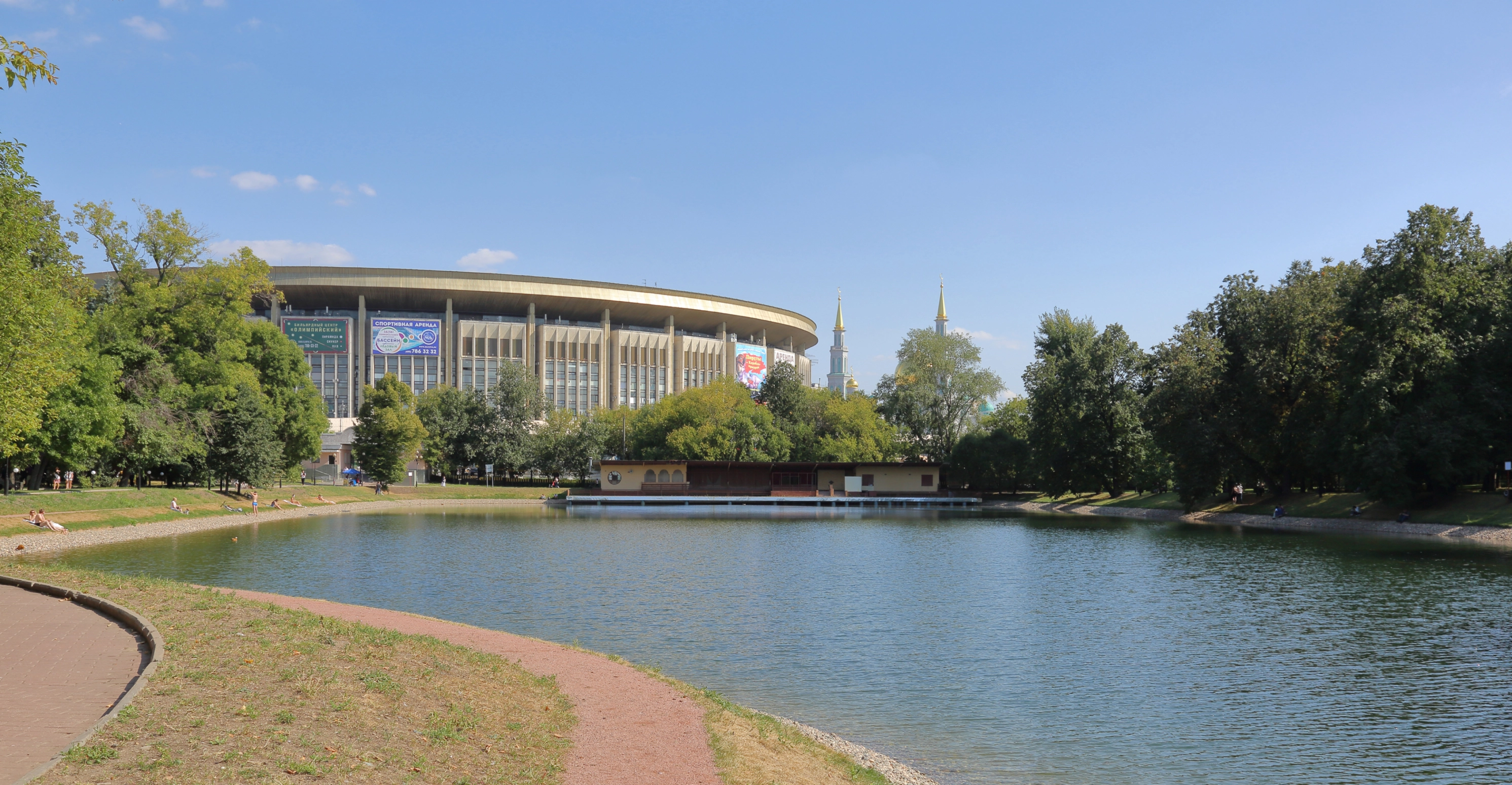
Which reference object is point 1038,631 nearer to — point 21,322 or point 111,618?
point 111,618

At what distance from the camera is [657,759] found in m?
9.40

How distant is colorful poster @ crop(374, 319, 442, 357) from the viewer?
111 m

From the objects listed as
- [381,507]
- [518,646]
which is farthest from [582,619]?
[381,507]

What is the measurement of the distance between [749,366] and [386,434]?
60.2 m

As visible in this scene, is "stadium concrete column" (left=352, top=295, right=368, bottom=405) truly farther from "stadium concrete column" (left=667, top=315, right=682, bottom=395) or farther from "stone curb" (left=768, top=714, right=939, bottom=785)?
"stone curb" (left=768, top=714, right=939, bottom=785)

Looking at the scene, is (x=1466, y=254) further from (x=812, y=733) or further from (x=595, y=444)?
(x=595, y=444)

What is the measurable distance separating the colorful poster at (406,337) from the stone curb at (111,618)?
96516mm

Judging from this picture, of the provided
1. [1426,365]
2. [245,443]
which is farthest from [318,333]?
[1426,365]

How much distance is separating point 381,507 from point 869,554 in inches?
1768

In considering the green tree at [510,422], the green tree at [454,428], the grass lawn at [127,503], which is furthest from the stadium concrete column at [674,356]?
the grass lawn at [127,503]

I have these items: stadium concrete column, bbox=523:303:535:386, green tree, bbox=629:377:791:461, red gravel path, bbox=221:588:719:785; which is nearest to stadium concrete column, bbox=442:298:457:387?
stadium concrete column, bbox=523:303:535:386

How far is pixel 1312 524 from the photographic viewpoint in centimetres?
4872

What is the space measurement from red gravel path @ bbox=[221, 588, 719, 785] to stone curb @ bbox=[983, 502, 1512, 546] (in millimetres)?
38567

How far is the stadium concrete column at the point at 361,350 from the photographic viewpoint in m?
111
